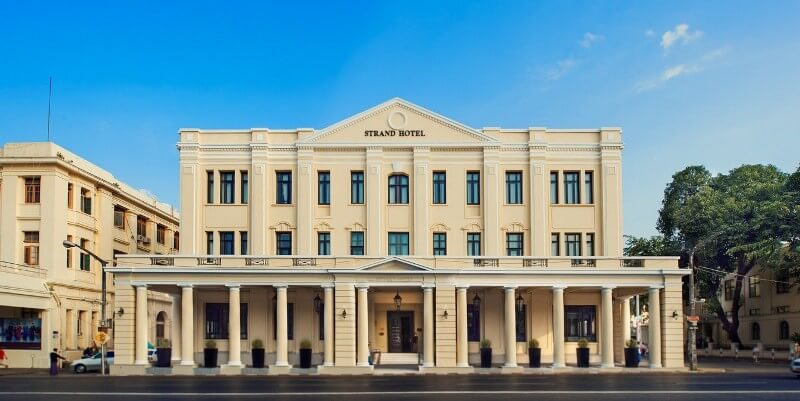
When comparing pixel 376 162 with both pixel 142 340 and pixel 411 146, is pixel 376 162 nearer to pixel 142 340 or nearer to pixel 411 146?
pixel 411 146

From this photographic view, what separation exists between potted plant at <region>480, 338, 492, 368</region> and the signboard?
93.7 feet

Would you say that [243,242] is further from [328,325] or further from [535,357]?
[535,357]

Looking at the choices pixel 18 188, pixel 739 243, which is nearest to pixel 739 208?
pixel 739 243

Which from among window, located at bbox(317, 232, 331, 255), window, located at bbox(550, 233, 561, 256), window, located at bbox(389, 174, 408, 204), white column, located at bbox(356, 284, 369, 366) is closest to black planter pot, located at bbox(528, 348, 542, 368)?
window, located at bbox(550, 233, 561, 256)

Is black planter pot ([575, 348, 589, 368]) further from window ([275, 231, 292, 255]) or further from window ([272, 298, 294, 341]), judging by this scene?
window ([275, 231, 292, 255])

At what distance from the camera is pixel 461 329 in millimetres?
44438

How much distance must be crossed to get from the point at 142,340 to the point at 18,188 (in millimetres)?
18190

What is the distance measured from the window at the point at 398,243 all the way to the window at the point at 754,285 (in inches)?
1456

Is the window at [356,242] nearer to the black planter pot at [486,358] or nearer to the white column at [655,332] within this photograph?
the black planter pot at [486,358]

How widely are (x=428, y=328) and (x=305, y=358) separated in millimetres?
6420

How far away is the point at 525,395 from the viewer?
92.1 feet

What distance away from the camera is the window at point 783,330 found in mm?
67312

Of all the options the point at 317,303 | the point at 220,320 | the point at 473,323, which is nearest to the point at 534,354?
the point at 473,323

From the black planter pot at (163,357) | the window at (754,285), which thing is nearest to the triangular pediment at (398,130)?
the black planter pot at (163,357)
